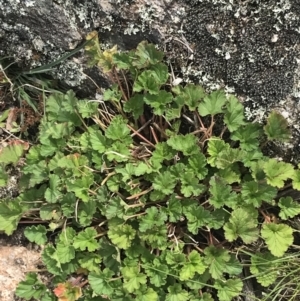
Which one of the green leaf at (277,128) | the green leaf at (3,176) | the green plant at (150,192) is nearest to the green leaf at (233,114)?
the green plant at (150,192)

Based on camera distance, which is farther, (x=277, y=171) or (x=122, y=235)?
(x=122, y=235)

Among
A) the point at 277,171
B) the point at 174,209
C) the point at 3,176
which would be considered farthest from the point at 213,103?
the point at 3,176

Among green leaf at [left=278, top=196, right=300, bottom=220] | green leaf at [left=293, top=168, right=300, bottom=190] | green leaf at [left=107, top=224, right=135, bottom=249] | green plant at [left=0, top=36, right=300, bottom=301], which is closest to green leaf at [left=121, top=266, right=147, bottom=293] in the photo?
green plant at [left=0, top=36, right=300, bottom=301]

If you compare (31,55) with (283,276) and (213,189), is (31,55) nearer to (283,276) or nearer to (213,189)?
(213,189)

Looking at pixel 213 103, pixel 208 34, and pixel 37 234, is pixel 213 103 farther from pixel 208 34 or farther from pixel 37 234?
pixel 37 234

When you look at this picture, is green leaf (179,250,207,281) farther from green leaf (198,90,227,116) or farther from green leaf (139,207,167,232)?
green leaf (198,90,227,116)

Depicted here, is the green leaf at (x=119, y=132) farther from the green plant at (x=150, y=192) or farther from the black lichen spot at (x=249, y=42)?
the black lichen spot at (x=249, y=42)
